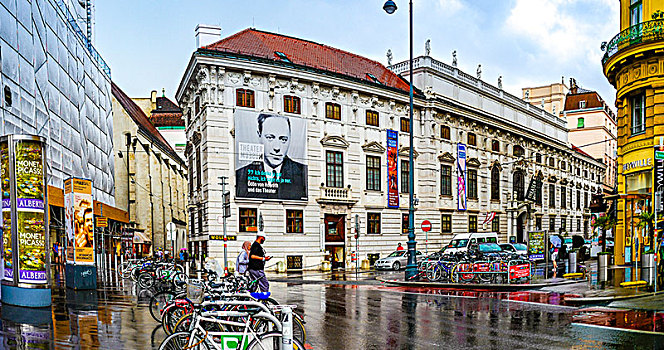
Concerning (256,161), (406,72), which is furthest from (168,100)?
(256,161)

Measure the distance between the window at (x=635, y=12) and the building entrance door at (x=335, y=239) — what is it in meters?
21.4

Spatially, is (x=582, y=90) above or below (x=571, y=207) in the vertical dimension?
above

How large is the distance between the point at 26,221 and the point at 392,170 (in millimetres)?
31989

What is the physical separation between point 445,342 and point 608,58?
19.9 meters

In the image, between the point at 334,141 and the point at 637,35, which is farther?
the point at 334,141

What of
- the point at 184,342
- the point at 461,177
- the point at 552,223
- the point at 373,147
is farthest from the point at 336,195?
the point at 552,223

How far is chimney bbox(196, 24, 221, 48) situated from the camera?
124 ft

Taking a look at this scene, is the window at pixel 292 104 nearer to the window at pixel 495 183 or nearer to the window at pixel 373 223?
the window at pixel 373 223

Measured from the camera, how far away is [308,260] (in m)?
37.7

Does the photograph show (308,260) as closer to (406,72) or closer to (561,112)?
(406,72)

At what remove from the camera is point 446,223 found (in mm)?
47250

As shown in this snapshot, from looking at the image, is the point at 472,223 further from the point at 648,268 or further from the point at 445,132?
the point at 648,268

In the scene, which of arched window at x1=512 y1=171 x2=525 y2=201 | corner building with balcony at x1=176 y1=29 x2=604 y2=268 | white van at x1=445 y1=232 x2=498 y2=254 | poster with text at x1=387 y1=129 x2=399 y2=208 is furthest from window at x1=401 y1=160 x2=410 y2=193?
arched window at x1=512 y1=171 x2=525 y2=201

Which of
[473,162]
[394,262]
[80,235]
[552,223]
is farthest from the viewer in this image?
[552,223]
